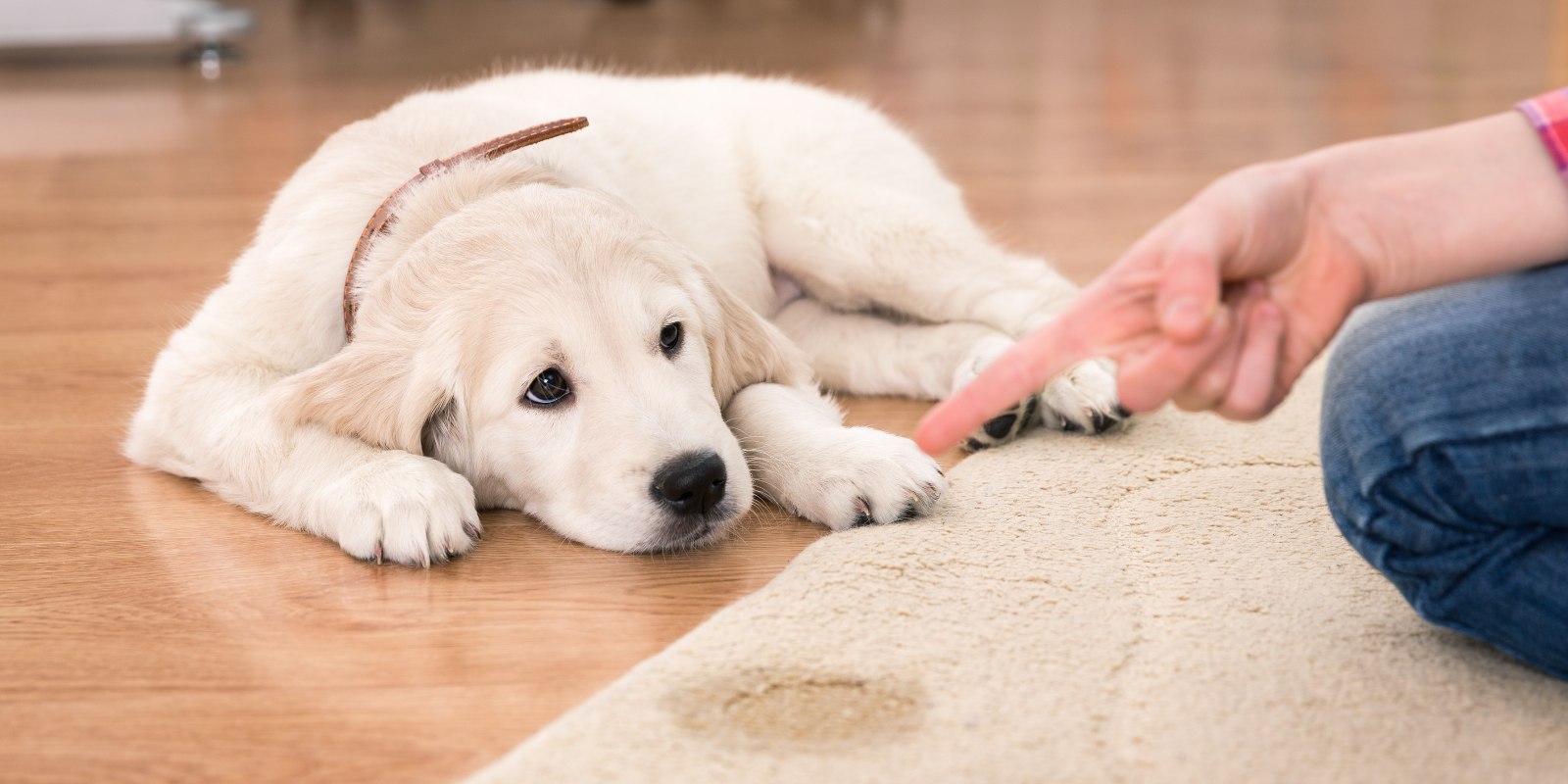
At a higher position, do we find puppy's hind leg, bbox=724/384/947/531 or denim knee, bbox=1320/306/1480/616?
denim knee, bbox=1320/306/1480/616

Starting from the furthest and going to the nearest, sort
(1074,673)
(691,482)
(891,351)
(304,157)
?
(304,157) → (891,351) → (691,482) → (1074,673)

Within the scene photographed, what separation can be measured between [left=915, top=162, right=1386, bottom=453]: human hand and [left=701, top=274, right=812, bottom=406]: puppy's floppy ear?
2.71 feet

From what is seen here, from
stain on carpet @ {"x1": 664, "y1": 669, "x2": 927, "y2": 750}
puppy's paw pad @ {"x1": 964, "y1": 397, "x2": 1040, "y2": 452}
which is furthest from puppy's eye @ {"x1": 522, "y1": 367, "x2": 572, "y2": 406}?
puppy's paw pad @ {"x1": 964, "y1": 397, "x2": 1040, "y2": 452}

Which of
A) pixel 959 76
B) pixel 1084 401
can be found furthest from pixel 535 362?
pixel 959 76

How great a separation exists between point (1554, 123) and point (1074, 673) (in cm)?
69

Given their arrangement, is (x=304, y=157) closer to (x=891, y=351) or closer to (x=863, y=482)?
(x=891, y=351)

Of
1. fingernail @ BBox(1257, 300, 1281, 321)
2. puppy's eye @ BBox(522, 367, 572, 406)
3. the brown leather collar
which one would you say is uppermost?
fingernail @ BBox(1257, 300, 1281, 321)

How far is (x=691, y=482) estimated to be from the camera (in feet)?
6.03

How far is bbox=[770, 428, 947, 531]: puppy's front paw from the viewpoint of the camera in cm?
194

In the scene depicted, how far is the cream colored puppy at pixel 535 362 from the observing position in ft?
6.19

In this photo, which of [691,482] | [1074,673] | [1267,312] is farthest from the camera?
[691,482]

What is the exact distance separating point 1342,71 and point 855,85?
1943 mm

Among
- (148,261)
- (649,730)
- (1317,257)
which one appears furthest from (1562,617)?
(148,261)

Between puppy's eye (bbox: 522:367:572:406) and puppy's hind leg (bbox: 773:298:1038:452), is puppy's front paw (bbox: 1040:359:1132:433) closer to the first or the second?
puppy's hind leg (bbox: 773:298:1038:452)
